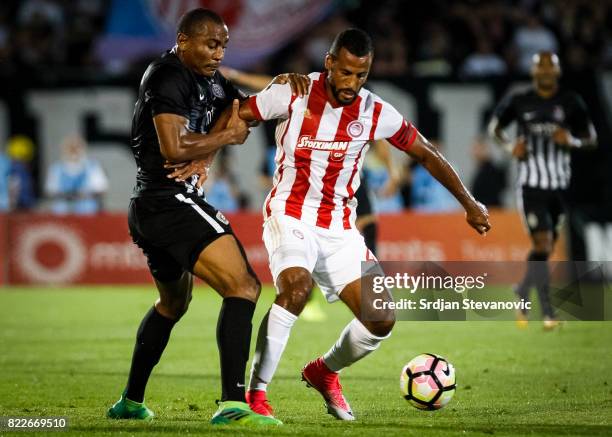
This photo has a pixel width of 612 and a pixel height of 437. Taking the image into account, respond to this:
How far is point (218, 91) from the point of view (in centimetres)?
661

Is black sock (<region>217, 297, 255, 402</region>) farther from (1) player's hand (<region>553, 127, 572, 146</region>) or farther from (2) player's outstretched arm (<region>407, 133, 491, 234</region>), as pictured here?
(1) player's hand (<region>553, 127, 572, 146</region>)

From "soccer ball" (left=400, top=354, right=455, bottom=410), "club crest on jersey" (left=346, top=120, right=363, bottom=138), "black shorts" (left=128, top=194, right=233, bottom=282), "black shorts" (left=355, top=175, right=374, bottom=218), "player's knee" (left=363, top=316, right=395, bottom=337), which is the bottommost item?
"soccer ball" (left=400, top=354, right=455, bottom=410)

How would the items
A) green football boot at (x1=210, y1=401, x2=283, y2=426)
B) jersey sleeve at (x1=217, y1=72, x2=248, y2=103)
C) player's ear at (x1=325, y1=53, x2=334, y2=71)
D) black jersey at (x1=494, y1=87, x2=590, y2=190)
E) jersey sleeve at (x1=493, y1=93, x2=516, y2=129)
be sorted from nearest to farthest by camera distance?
1. green football boot at (x1=210, y1=401, x2=283, y2=426)
2. player's ear at (x1=325, y1=53, x2=334, y2=71)
3. jersey sleeve at (x1=217, y1=72, x2=248, y2=103)
4. black jersey at (x1=494, y1=87, x2=590, y2=190)
5. jersey sleeve at (x1=493, y1=93, x2=516, y2=129)

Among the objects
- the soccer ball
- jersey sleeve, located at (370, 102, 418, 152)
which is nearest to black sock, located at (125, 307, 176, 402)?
the soccer ball

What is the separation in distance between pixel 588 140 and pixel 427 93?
21.8ft

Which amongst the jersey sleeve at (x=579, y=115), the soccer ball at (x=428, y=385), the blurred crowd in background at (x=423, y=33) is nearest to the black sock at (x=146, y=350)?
the soccer ball at (x=428, y=385)

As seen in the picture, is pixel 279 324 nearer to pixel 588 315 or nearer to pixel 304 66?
pixel 588 315

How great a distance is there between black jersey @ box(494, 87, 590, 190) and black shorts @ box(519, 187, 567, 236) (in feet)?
0.24

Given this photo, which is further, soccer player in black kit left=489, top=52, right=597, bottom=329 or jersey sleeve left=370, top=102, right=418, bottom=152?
soccer player in black kit left=489, top=52, right=597, bottom=329

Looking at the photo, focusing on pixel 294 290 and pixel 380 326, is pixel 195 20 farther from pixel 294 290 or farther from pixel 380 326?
pixel 380 326

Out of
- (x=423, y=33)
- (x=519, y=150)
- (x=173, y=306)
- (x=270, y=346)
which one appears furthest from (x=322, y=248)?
(x=423, y=33)

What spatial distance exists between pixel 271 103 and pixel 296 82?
0.70 ft

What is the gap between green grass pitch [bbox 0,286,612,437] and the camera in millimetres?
6152

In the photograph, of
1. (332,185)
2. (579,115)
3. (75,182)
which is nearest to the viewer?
(332,185)
